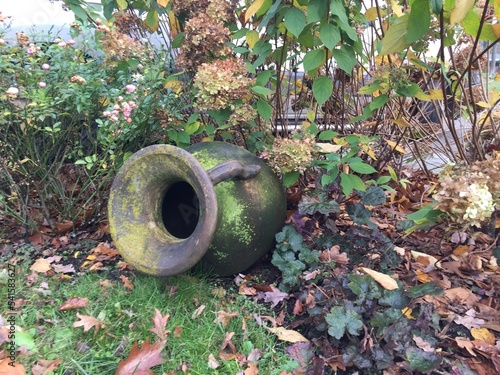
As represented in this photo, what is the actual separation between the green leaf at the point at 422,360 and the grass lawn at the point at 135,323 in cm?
44

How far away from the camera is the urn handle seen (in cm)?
184

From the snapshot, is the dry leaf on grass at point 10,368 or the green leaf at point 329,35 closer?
the dry leaf on grass at point 10,368

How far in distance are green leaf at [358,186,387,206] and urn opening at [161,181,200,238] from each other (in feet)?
2.98

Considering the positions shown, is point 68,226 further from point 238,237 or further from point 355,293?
point 355,293

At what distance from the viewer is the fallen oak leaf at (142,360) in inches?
57.7

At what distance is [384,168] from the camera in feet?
10.1

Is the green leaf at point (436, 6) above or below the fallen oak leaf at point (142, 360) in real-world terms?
above

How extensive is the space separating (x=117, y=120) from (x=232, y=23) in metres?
0.91

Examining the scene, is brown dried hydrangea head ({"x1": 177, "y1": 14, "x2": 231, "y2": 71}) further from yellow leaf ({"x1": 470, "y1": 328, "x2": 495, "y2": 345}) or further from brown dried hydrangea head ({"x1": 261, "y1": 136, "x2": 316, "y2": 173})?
yellow leaf ({"x1": 470, "y1": 328, "x2": 495, "y2": 345})

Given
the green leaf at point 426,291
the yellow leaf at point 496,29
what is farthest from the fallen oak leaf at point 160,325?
the yellow leaf at point 496,29

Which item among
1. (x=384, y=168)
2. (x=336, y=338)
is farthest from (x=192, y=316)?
(x=384, y=168)

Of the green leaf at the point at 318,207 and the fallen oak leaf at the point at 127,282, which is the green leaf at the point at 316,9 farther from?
the fallen oak leaf at the point at 127,282

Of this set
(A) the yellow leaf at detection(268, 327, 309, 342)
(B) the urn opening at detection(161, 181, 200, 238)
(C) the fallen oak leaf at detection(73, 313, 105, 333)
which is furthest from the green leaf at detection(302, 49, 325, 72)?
(C) the fallen oak leaf at detection(73, 313, 105, 333)

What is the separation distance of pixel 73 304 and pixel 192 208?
2.50 ft
